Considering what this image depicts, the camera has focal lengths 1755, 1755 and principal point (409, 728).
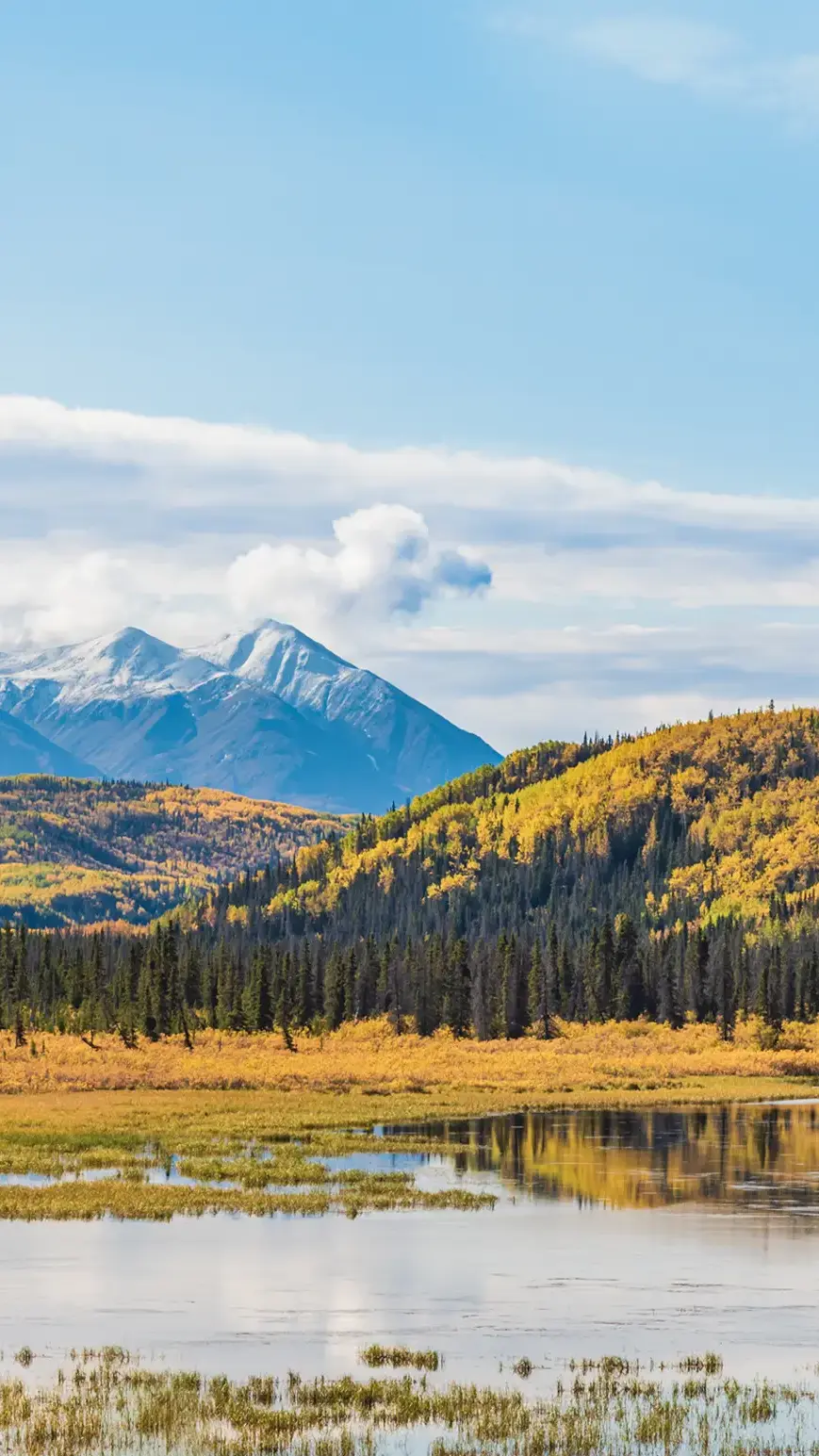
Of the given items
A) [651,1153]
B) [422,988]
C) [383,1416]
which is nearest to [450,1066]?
[422,988]

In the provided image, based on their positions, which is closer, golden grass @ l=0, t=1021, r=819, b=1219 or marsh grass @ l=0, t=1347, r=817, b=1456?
marsh grass @ l=0, t=1347, r=817, b=1456

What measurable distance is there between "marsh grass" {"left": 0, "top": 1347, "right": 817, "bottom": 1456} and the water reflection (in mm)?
19748

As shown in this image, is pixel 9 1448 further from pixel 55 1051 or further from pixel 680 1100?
pixel 55 1051

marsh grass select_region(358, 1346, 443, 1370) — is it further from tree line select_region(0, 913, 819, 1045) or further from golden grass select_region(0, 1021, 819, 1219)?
tree line select_region(0, 913, 819, 1045)

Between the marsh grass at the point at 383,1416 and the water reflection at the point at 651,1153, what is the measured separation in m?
19.7

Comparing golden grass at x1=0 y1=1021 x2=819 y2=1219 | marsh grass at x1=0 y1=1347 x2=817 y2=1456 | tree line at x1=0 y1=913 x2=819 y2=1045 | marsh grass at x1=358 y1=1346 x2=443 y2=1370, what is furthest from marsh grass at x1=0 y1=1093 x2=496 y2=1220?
tree line at x1=0 y1=913 x2=819 y2=1045

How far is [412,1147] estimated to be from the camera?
2409 inches

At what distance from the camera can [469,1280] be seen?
36.2m

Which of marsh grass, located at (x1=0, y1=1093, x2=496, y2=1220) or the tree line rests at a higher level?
the tree line

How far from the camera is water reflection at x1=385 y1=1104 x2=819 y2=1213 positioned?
48875 millimetres

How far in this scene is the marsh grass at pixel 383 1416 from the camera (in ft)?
79.8

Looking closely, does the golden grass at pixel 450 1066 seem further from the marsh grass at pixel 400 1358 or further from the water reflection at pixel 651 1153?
the marsh grass at pixel 400 1358

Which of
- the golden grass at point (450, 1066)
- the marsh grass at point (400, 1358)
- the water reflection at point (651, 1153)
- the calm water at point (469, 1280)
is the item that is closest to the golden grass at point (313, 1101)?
the golden grass at point (450, 1066)

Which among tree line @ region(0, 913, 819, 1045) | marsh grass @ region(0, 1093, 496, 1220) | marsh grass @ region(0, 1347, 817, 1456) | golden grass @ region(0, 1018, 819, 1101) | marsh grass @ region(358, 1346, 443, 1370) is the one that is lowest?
marsh grass @ region(0, 1347, 817, 1456)
